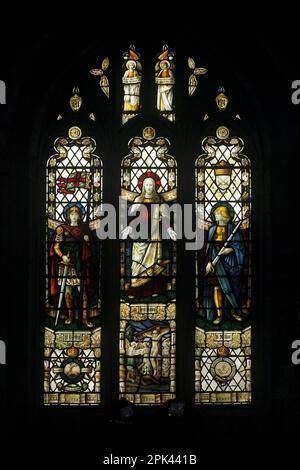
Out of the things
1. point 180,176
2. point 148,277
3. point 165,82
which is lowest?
point 148,277

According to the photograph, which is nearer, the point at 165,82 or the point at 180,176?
the point at 180,176

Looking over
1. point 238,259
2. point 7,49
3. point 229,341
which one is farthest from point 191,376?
point 7,49

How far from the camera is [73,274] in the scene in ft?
26.6

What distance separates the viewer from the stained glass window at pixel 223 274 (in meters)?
8.04

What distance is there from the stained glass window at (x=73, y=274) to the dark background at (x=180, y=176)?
107mm

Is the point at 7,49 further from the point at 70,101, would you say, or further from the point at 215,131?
the point at 215,131

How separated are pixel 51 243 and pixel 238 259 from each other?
1.95m

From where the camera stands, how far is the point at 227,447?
305 inches

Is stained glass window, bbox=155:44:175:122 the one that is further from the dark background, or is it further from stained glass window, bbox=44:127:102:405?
stained glass window, bbox=44:127:102:405

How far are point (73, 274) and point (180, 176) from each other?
1.51m

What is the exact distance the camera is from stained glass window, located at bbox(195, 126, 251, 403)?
8039 millimetres

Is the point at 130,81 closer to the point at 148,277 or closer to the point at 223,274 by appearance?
the point at 148,277

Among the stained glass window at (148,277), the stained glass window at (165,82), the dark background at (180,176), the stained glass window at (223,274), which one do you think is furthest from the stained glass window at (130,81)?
the stained glass window at (223,274)

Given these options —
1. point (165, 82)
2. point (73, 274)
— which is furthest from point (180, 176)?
point (73, 274)
